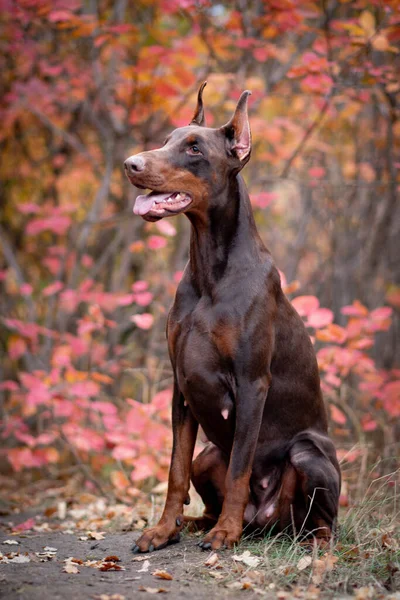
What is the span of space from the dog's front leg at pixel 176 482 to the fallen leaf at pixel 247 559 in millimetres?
419

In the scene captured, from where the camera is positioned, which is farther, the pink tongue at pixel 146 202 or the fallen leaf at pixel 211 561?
the pink tongue at pixel 146 202

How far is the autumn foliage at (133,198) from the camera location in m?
6.04

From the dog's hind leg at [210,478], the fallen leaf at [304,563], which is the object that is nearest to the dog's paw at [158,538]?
the dog's hind leg at [210,478]

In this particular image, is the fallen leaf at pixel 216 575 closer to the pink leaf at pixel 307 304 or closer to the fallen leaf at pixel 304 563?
the fallen leaf at pixel 304 563

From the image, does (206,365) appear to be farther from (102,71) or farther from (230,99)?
(102,71)

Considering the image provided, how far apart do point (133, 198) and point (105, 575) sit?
4.65 meters

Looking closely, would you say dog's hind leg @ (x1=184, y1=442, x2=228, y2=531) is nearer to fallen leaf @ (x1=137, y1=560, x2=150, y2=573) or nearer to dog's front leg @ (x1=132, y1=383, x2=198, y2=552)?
dog's front leg @ (x1=132, y1=383, x2=198, y2=552)

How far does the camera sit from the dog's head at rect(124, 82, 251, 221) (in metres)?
3.49

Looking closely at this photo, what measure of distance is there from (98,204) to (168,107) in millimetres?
1184

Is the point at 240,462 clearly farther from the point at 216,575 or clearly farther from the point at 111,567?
the point at 111,567

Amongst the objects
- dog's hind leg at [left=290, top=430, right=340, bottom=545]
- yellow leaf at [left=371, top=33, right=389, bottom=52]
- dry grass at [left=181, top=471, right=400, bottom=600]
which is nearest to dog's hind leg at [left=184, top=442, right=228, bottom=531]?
dry grass at [left=181, top=471, right=400, bottom=600]

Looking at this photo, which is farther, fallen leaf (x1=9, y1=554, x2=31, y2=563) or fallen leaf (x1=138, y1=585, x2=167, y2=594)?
fallen leaf (x1=9, y1=554, x2=31, y2=563)

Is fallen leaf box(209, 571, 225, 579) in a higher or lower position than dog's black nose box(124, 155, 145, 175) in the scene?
lower

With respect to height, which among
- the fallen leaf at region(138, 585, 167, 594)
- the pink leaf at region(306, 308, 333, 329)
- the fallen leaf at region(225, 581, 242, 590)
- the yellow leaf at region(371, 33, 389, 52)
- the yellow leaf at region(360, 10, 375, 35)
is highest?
the yellow leaf at region(360, 10, 375, 35)
